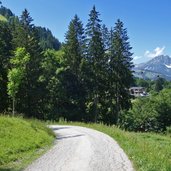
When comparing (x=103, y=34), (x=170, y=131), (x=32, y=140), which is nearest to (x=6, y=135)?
(x=32, y=140)

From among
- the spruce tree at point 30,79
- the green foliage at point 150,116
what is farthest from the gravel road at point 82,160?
the green foliage at point 150,116

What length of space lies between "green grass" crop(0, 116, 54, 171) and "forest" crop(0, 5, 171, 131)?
139ft

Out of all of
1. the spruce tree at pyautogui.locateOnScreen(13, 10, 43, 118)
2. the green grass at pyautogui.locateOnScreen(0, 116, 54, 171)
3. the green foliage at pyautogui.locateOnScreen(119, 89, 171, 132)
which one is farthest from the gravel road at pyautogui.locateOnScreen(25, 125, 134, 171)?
the green foliage at pyautogui.locateOnScreen(119, 89, 171, 132)

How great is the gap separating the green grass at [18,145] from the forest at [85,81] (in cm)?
4243

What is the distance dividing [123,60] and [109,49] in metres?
3.52

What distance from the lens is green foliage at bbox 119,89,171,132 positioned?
69750mm

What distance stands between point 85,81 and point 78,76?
163cm

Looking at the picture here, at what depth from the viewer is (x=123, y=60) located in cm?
7100

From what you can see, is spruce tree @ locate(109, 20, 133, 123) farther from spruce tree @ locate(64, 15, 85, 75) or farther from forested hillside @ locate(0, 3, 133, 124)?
spruce tree @ locate(64, 15, 85, 75)

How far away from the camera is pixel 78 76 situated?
232 feet

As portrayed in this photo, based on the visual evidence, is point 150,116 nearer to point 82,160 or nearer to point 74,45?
point 74,45

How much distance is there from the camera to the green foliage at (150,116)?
6975 cm

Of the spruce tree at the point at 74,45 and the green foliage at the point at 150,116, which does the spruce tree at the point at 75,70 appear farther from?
the green foliage at the point at 150,116

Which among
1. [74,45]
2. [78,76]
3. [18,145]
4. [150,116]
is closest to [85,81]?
[78,76]
